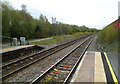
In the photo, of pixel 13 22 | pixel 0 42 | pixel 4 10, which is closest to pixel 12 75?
pixel 0 42

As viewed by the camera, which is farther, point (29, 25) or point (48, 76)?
point (29, 25)

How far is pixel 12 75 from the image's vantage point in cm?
648

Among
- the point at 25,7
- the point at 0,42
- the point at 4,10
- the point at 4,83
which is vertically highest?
the point at 25,7

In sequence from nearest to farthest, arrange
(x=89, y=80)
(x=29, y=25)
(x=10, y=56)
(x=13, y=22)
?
(x=89, y=80) → (x=10, y=56) → (x=13, y=22) → (x=29, y=25)

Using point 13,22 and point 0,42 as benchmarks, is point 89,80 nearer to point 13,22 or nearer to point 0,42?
point 0,42

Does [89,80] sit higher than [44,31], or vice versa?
[44,31]

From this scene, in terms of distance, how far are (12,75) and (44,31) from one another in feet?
135

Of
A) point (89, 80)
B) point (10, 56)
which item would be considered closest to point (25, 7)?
point (10, 56)

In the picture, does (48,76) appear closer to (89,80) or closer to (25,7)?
(89,80)

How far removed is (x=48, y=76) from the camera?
6234mm

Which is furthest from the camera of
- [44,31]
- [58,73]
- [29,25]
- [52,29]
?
[52,29]

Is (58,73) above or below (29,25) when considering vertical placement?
below

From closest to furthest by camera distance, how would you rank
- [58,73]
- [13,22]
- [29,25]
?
[58,73], [13,22], [29,25]

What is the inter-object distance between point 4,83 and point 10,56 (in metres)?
6.05
